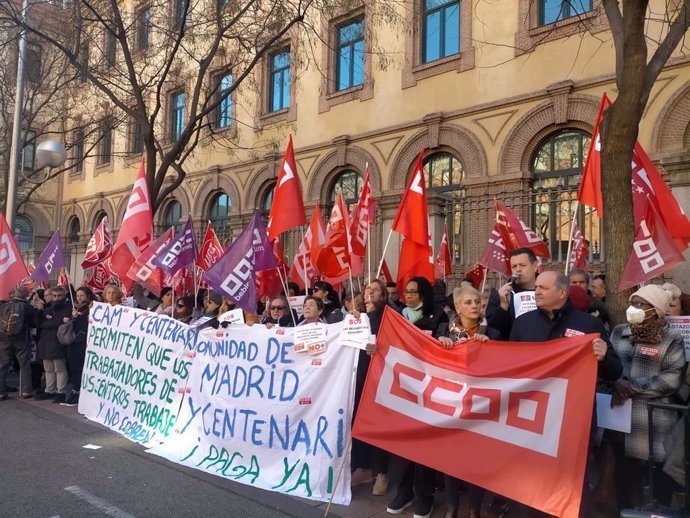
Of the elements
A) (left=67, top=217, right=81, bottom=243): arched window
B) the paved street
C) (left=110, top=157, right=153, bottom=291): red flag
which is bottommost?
the paved street

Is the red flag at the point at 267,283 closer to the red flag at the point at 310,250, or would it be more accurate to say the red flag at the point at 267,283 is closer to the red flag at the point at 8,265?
the red flag at the point at 310,250

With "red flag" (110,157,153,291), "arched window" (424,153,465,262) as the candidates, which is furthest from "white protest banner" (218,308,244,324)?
"arched window" (424,153,465,262)

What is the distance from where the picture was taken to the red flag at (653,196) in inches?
243

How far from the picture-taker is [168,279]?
33.4 feet

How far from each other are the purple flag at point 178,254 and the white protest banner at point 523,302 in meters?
4.62

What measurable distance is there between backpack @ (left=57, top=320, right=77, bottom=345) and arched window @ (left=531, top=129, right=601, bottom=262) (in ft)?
26.4

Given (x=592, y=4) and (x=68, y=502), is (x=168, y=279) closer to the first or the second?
(x=68, y=502)

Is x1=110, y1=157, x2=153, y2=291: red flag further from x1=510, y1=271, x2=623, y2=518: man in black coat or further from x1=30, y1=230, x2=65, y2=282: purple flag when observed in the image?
x1=510, y1=271, x2=623, y2=518: man in black coat

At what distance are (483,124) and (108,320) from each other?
8512 mm

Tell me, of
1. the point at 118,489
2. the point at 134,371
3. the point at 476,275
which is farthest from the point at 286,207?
the point at 476,275

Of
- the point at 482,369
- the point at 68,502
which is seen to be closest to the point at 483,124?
the point at 482,369

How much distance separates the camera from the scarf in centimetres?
388

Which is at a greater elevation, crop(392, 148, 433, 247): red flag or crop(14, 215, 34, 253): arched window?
crop(14, 215, 34, 253): arched window

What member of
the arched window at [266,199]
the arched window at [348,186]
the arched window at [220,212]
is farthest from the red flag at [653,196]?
the arched window at [220,212]
